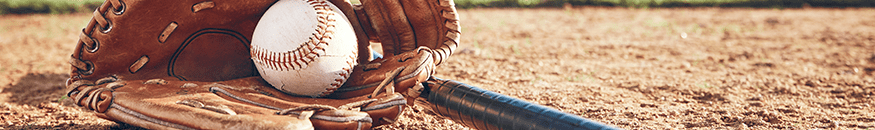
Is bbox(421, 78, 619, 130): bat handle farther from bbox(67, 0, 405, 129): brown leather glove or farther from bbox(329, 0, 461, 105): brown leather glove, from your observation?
bbox(67, 0, 405, 129): brown leather glove

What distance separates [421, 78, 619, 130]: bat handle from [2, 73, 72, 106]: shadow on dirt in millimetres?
1932

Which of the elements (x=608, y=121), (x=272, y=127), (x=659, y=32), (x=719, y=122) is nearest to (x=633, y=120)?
(x=608, y=121)

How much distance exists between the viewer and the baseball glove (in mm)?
1615

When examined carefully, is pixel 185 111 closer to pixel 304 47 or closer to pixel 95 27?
pixel 304 47

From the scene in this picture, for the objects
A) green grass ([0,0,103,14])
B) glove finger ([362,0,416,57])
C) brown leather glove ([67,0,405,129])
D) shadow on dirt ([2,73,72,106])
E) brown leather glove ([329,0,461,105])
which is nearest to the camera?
brown leather glove ([67,0,405,129])

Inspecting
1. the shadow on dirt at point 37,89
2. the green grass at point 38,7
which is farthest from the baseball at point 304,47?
the green grass at point 38,7

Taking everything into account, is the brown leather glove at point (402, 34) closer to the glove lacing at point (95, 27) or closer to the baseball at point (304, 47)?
the baseball at point (304, 47)

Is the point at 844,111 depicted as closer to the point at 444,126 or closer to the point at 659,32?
the point at 444,126

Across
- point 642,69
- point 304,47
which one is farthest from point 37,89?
point 642,69

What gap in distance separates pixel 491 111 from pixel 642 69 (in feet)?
7.32

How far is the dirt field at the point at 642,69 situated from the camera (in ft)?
7.72

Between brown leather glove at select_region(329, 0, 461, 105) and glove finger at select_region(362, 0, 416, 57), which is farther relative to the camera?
glove finger at select_region(362, 0, 416, 57)

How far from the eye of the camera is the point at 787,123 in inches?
88.4

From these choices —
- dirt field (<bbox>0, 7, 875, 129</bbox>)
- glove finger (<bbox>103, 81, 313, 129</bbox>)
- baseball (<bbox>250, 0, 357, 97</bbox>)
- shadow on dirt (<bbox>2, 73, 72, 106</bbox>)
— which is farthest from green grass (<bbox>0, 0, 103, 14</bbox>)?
baseball (<bbox>250, 0, 357, 97</bbox>)
